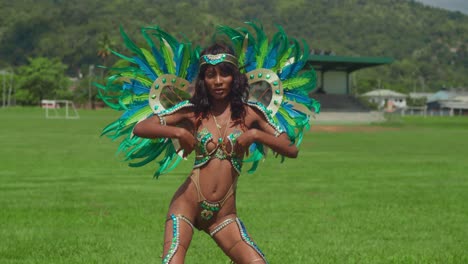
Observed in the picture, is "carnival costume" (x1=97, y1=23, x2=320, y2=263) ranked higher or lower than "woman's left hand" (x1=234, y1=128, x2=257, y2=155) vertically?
higher

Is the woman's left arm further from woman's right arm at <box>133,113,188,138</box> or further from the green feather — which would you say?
the green feather

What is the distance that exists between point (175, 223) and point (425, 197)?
28.0ft

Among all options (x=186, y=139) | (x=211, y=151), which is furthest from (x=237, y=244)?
(x=186, y=139)

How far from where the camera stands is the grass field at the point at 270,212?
24.0 ft

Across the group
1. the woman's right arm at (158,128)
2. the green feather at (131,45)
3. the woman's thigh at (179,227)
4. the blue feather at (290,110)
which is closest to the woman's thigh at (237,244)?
the woman's thigh at (179,227)

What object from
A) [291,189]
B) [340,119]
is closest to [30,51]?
[340,119]

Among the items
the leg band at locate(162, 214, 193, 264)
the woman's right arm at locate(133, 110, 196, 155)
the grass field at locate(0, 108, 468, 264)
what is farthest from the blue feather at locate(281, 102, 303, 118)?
the grass field at locate(0, 108, 468, 264)

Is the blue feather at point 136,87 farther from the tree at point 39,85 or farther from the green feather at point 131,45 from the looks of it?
the tree at point 39,85

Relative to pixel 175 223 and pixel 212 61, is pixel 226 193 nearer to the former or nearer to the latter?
pixel 175 223

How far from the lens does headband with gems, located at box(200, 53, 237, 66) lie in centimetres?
479

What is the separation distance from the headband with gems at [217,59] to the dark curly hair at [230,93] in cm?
2

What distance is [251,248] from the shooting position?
4.63 metres

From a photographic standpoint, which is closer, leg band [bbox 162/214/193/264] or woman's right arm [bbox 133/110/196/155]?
leg band [bbox 162/214/193/264]

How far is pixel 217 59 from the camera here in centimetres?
479
